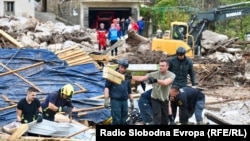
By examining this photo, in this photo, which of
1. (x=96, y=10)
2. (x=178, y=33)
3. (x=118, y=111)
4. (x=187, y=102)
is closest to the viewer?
(x=187, y=102)

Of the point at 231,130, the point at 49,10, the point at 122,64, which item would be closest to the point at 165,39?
the point at 122,64

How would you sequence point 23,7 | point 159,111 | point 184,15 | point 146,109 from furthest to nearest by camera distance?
point 23,7, point 184,15, point 146,109, point 159,111

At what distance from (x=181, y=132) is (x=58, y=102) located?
4.43 meters

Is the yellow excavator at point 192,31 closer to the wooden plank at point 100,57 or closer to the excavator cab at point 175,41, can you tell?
the excavator cab at point 175,41

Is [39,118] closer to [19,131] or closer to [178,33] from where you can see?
[19,131]

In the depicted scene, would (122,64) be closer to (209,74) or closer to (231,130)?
(231,130)

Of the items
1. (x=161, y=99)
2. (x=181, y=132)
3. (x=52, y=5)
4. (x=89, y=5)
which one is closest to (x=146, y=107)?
(x=161, y=99)

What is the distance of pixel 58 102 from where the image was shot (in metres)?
13.5

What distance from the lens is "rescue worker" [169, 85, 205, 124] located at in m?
12.9

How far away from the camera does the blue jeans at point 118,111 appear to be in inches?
527

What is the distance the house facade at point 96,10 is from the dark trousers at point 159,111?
3273 cm

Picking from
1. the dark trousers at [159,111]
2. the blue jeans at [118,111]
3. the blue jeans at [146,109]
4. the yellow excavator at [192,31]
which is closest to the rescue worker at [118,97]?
the blue jeans at [118,111]

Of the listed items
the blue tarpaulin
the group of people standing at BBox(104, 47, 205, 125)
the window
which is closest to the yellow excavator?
the blue tarpaulin

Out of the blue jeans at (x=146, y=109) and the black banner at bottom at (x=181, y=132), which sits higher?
the black banner at bottom at (x=181, y=132)
